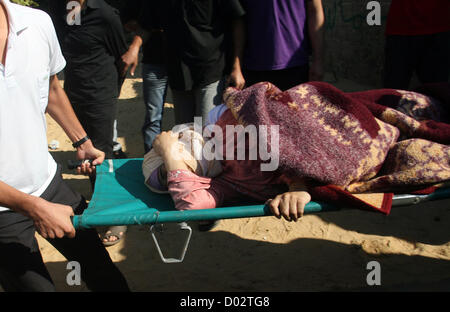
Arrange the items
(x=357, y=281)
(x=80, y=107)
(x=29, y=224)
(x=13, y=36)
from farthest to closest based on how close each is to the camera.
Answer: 1. (x=80, y=107)
2. (x=357, y=281)
3. (x=29, y=224)
4. (x=13, y=36)

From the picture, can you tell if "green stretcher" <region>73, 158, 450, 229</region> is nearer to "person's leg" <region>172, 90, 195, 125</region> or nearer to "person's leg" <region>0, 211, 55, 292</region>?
"person's leg" <region>0, 211, 55, 292</region>

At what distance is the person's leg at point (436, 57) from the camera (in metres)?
3.21

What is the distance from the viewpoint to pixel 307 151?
1.86 metres

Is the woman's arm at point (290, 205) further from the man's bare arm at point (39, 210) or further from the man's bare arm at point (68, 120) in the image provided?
the man's bare arm at point (68, 120)

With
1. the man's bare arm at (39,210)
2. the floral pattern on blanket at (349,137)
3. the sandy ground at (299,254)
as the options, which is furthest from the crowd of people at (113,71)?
the sandy ground at (299,254)

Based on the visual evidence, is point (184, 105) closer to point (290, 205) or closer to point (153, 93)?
point (153, 93)

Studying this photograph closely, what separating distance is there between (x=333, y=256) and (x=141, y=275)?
4.24 feet

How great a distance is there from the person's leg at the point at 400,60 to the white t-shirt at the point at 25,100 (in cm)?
272

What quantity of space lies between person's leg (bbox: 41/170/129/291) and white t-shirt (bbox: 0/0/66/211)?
106 millimetres

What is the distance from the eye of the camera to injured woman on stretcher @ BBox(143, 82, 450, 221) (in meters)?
1.83

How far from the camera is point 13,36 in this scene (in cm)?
160

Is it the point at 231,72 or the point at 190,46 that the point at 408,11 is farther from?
the point at 190,46

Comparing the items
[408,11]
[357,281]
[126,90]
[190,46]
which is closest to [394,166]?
[357,281]
